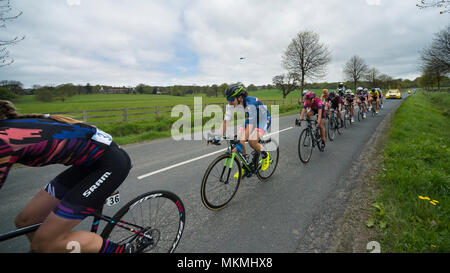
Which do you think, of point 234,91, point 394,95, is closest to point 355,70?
point 394,95

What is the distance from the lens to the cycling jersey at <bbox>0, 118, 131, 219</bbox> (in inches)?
50.3

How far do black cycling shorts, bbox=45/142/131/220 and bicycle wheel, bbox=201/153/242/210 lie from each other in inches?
58.1

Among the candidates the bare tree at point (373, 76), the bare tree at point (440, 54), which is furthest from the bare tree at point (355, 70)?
the bare tree at point (440, 54)

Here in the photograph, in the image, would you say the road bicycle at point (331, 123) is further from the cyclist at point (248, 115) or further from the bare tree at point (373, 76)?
the bare tree at point (373, 76)

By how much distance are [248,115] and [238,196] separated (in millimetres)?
1583

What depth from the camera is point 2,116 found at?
1.32 meters

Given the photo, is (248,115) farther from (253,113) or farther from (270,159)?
(270,159)

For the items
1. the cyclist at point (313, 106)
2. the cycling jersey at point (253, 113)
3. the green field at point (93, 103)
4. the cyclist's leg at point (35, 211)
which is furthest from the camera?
the green field at point (93, 103)

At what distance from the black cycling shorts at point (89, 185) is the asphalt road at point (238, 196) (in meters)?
1.28

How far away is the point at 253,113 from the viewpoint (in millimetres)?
3834

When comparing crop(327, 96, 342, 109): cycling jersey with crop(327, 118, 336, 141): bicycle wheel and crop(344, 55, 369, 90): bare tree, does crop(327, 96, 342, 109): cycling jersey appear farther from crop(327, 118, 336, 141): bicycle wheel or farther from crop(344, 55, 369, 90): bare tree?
crop(344, 55, 369, 90): bare tree

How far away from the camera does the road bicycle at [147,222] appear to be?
6.14 feet
